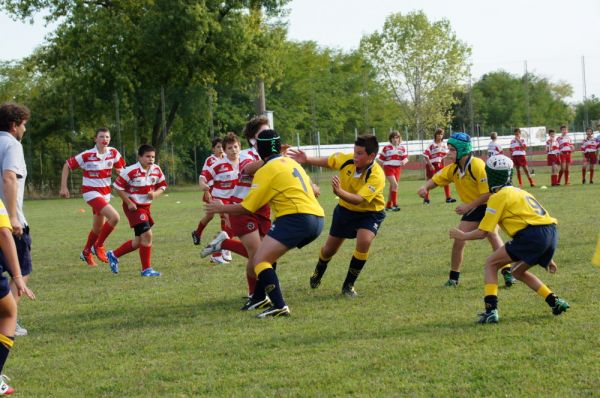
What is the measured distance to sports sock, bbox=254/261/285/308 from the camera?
7234 millimetres

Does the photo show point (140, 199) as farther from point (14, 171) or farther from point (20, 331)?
point (14, 171)

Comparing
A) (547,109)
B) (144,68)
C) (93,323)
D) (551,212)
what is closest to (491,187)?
(93,323)

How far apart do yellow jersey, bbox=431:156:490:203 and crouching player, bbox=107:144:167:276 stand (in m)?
4.08

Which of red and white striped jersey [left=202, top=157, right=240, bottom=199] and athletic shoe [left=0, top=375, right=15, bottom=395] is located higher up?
red and white striped jersey [left=202, top=157, right=240, bottom=199]

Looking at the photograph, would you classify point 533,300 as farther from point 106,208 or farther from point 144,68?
point 144,68

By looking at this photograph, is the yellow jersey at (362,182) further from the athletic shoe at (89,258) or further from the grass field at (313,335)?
the athletic shoe at (89,258)

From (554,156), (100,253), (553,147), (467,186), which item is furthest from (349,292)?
(553,147)

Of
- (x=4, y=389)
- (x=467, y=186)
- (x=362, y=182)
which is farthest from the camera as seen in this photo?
(x=467, y=186)

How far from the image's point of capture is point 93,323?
24.6ft

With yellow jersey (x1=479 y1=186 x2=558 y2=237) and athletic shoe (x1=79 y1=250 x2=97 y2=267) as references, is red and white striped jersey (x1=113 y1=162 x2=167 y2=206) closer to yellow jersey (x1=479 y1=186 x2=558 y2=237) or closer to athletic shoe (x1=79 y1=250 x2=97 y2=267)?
athletic shoe (x1=79 y1=250 x2=97 y2=267)

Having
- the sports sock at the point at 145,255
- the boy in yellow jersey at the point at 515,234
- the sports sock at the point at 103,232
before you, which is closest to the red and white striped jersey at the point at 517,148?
the sports sock at the point at 103,232

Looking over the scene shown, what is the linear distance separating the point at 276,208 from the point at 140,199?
402cm

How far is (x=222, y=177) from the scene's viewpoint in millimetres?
11828

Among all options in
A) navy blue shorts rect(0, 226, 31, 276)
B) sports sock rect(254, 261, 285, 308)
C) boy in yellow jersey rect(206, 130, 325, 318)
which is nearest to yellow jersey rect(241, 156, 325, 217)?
boy in yellow jersey rect(206, 130, 325, 318)
